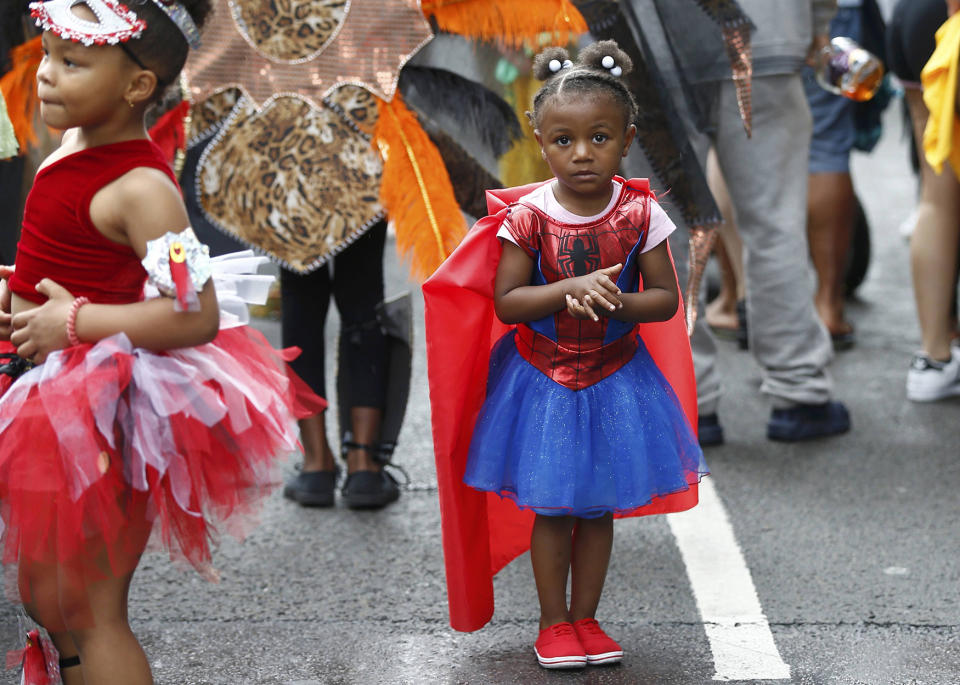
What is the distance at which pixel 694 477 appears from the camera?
2.87 m

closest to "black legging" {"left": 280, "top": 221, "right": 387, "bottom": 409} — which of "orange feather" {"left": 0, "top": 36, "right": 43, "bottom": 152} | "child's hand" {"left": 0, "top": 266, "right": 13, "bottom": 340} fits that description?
"orange feather" {"left": 0, "top": 36, "right": 43, "bottom": 152}

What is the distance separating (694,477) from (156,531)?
3.92 ft

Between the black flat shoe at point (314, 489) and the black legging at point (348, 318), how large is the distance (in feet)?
0.85

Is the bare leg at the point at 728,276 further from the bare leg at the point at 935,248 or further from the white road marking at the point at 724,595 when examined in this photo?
the white road marking at the point at 724,595

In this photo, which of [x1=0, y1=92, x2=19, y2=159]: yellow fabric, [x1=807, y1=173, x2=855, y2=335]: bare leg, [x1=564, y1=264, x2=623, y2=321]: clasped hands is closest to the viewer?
[x1=564, y1=264, x2=623, y2=321]: clasped hands

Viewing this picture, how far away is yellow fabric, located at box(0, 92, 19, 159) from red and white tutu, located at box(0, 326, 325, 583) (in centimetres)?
111

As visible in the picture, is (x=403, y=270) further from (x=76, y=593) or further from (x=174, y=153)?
(x=76, y=593)

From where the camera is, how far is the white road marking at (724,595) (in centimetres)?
297

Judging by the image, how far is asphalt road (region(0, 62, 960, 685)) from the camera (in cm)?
299

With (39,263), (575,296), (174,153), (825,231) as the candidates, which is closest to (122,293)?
(39,263)

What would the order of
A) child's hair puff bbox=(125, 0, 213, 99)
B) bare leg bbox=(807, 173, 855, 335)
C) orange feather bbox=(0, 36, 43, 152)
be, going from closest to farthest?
child's hair puff bbox=(125, 0, 213, 99), orange feather bbox=(0, 36, 43, 152), bare leg bbox=(807, 173, 855, 335)

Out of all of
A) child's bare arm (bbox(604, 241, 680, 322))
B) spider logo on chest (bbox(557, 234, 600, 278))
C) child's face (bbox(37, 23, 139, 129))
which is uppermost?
child's face (bbox(37, 23, 139, 129))

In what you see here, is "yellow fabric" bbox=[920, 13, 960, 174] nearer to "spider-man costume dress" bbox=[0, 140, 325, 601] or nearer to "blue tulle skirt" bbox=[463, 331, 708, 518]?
"blue tulle skirt" bbox=[463, 331, 708, 518]

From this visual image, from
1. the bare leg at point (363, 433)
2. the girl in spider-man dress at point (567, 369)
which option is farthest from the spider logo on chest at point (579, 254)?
the bare leg at point (363, 433)
